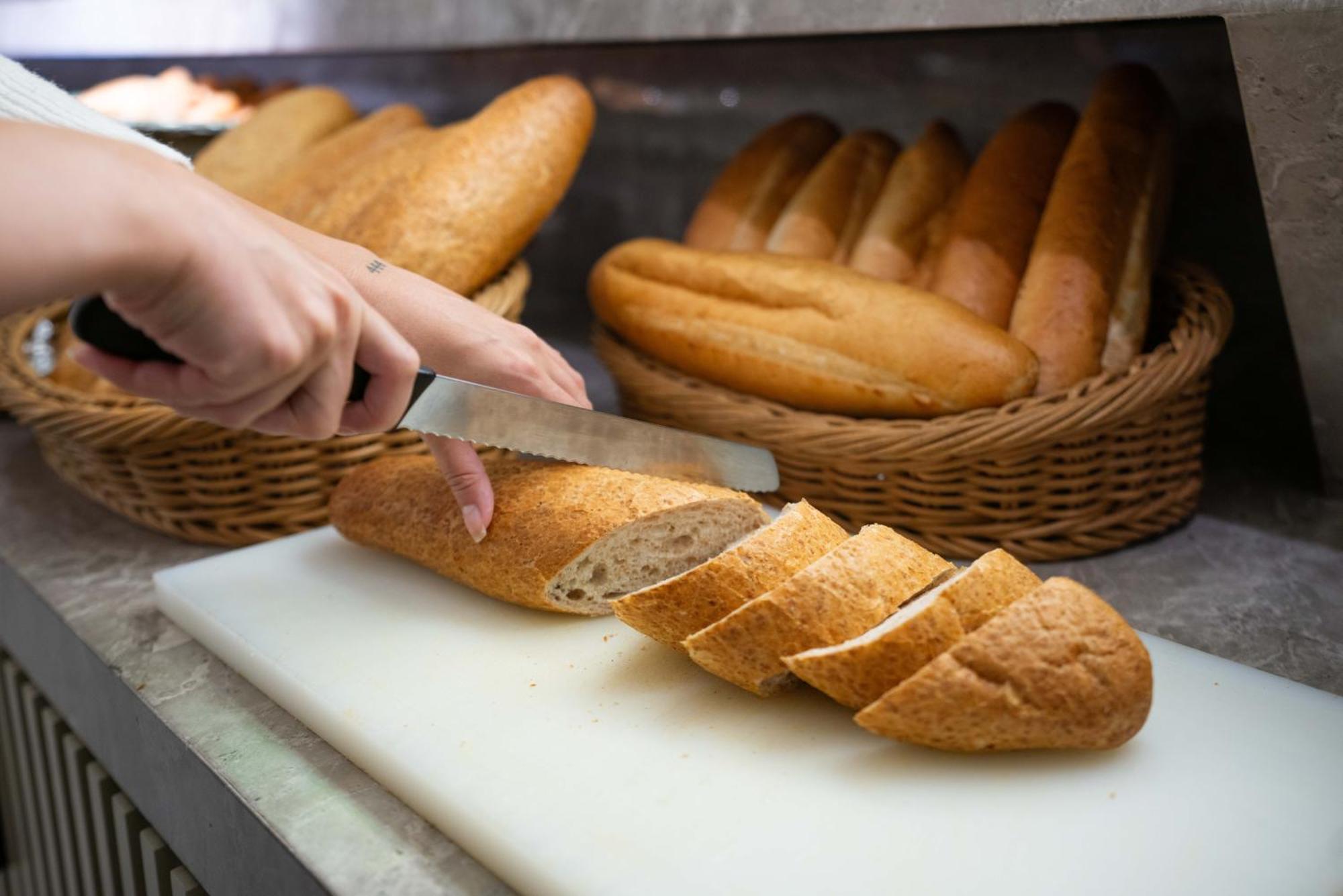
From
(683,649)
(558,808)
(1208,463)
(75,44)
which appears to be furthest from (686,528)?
(75,44)

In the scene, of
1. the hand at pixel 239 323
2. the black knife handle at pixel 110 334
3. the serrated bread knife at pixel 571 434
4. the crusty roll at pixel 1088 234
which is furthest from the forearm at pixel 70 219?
the crusty roll at pixel 1088 234

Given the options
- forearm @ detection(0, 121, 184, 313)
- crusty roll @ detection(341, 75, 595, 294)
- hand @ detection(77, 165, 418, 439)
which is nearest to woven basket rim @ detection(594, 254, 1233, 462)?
crusty roll @ detection(341, 75, 595, 294)

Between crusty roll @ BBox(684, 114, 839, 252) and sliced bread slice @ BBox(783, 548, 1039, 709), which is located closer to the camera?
sliced bread slice @ BBox(783, 548, 1039, 709)

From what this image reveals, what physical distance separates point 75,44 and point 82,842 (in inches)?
94.8

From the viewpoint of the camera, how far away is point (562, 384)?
1270 millimetres

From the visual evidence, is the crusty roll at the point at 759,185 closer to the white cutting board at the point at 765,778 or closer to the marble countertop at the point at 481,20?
the marble countertop at the point at 481,20

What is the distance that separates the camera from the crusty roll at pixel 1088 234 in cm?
138

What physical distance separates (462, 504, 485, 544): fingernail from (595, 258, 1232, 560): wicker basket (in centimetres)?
40

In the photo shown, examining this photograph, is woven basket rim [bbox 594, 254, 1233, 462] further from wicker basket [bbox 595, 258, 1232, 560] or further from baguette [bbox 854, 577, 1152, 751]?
baguette [bbox 854, 577, 1152, 751]

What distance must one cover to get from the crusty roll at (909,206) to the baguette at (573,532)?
1.95 ft

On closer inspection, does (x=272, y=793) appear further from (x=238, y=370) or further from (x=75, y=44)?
(x=75, y=44)

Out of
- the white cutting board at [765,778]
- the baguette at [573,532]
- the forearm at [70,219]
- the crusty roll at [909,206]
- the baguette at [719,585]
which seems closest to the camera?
the forearm at [70,219]

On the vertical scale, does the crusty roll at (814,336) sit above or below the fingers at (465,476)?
above

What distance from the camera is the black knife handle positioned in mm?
800
